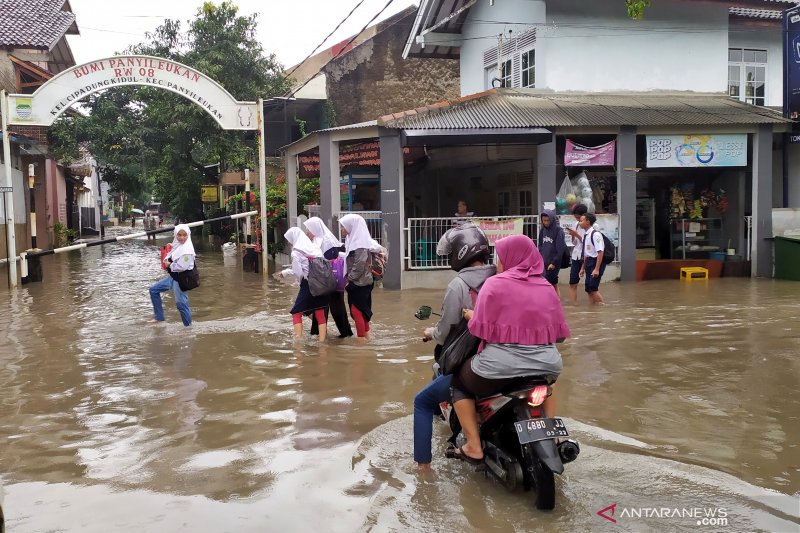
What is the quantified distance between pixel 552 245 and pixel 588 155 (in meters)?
4.93

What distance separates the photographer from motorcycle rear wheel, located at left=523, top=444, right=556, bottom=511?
4016mm

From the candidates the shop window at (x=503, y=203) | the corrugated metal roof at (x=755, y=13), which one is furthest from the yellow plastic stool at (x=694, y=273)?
the corrugated metal roof at (x=755, y=13)

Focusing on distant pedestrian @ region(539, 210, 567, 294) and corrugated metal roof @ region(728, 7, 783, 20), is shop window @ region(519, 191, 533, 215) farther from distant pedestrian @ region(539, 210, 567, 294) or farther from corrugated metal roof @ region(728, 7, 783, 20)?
distant pedestrian @ region(539, 210, 567, 294)

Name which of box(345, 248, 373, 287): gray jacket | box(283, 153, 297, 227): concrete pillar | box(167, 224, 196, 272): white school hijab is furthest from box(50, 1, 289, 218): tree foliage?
box(345, 248, 373, 287): gray jacket

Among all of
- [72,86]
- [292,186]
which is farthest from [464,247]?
[292,186]

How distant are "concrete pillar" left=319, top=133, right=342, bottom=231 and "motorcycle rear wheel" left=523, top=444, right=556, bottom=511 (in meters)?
12.0

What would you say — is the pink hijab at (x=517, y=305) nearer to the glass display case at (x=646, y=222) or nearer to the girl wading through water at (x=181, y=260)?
the girl wading through water at (x=181, y=260)

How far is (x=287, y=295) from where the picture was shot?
46.1ft

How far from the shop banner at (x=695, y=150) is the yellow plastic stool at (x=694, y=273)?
2233 mm

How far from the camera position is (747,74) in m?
19.1

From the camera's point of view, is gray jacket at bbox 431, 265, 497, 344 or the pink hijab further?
gray jacket at bbox 431, 265, 497, 344

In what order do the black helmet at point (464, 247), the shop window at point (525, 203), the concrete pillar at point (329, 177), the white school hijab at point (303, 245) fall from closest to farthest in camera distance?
the black helmet at point (464, 247)
the white school hijab at point (303, 245)
the concrete pillar at point (329, 177)
the shop window at point (525, 203)

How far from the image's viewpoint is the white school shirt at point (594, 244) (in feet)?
38.0

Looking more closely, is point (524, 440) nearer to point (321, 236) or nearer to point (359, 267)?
point (359, 267)
